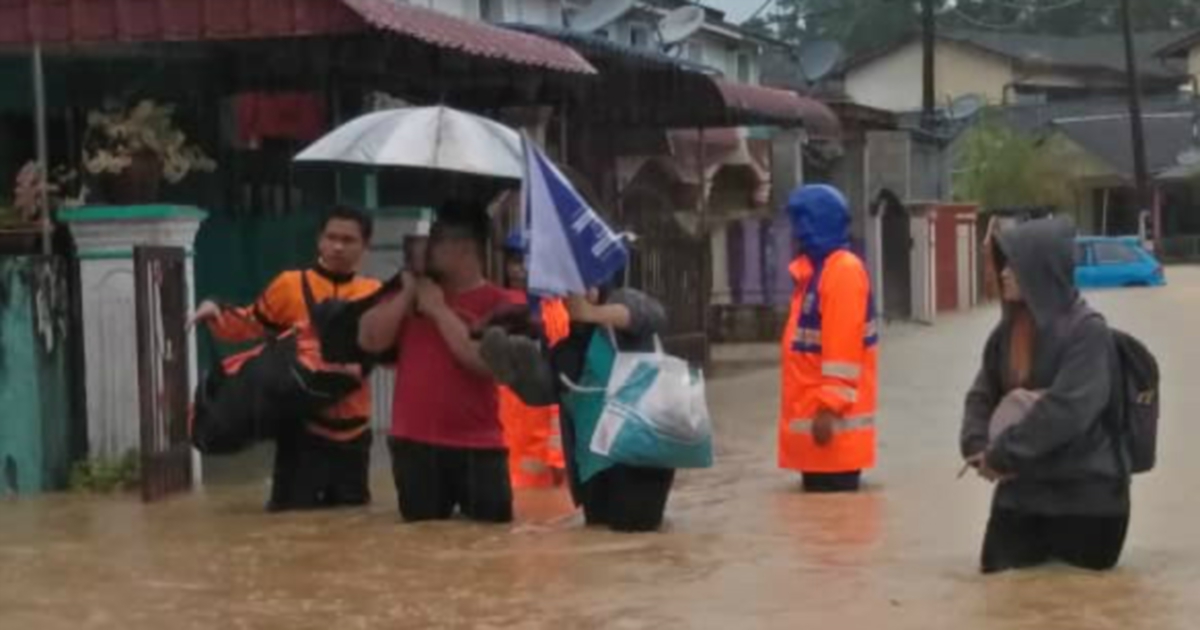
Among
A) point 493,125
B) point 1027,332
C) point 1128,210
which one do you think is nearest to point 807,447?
point 493,125

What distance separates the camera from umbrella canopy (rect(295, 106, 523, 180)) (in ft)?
31.0

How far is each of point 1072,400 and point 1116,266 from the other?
4039cm

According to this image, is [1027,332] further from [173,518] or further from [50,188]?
[50,188]

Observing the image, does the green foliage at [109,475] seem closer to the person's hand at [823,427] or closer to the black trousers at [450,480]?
the black trousers at [450,480]

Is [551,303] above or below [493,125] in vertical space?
below

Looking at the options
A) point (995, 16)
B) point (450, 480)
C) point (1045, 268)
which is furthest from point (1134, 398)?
point (995, 16)

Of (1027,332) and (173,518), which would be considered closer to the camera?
(1027,332)

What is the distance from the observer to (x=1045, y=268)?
7770 millimetres

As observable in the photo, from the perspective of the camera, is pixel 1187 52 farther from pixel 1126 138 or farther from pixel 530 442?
pixel 530 442

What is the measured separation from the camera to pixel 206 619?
302 inches

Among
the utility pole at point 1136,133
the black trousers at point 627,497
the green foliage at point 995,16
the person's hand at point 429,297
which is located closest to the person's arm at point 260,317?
the person's hand at point 429,297

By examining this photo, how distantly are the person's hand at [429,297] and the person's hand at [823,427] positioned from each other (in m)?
2.50

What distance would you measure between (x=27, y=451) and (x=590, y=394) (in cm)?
366

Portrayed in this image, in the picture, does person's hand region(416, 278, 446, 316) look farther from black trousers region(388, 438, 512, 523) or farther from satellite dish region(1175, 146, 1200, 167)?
satellite dish region(1175, 146, 1200, 167)
